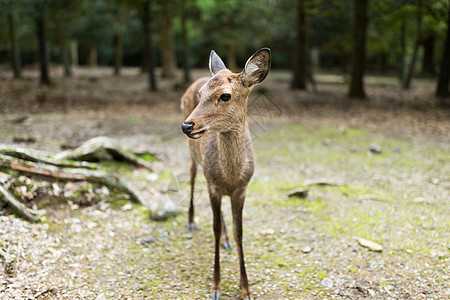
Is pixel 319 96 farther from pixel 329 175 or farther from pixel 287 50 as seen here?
pixel 287 50

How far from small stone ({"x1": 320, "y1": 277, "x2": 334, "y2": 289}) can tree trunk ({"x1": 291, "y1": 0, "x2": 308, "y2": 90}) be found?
1352 cm

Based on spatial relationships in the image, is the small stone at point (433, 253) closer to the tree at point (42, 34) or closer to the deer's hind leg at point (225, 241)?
the deer's hind leg at point (225, 241)

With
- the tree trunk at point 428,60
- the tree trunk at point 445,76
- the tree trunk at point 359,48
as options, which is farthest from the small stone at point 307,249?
the tree trunk at point 428,60

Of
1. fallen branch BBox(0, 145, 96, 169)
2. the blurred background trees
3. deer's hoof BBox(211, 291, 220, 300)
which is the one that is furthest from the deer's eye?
the blurred background trees

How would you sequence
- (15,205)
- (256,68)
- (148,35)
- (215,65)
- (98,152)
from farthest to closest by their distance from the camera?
(148,35), (98,152), (15,205), (215,65), (256,68)

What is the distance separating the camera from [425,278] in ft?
10.9

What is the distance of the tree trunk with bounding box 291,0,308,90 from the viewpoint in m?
16.0

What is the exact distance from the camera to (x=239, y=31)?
986 inches

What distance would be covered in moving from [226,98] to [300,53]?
15.0 metres

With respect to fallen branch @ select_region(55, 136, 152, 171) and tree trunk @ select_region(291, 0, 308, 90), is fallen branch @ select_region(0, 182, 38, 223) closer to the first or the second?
fallen branch @ select_region(55, 136, 152, 171)

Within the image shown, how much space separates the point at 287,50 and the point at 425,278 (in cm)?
2610

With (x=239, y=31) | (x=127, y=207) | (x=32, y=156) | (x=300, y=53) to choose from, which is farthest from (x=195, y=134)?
(x=239, y=31)

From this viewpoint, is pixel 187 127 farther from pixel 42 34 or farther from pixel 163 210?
pixel 42 34

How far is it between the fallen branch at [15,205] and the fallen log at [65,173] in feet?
1.13
